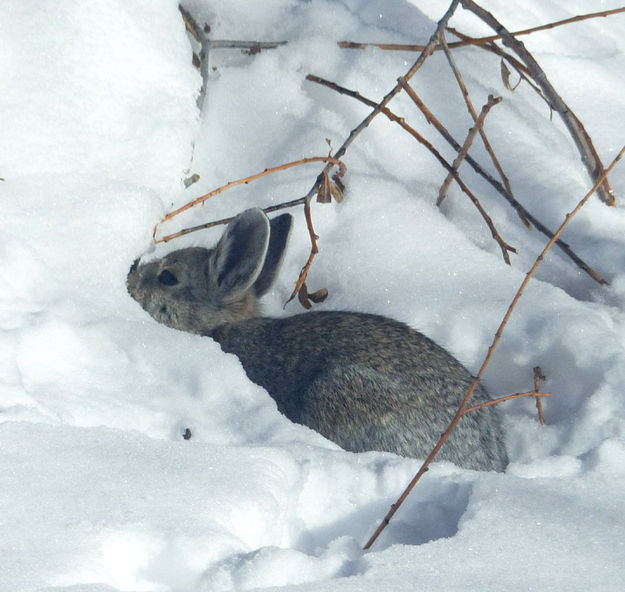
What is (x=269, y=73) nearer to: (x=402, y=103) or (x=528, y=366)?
(x=402, y=103)

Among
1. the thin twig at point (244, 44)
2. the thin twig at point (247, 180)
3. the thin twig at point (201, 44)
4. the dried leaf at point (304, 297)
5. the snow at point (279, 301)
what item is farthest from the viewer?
the thin twig at point (244, 44)

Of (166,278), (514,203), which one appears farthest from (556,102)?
(166,278)

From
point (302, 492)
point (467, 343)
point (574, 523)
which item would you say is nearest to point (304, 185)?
point (467, 343)

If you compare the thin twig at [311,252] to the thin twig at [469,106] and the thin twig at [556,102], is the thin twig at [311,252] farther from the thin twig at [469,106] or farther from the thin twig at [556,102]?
the thin twig at [556,102]

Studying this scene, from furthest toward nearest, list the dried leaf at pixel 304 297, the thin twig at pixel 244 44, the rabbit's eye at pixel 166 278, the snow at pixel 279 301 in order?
1. the thin twig at pixel 244 44
2. the rabbit's eye at pixel 166 278
3. the dried leaf at pixel 304 297
4. the snow at pixel 279 301

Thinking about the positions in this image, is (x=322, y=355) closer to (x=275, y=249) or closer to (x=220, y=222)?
(x=275, y=249)

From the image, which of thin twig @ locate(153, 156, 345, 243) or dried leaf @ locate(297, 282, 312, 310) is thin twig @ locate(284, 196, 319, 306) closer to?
dried leaf @ locate(297, 282, 312, 310)

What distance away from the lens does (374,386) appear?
4676mm

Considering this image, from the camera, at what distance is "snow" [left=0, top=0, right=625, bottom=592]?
2.72 meters

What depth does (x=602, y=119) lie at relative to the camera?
245 inches

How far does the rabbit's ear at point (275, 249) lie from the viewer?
17.7 ft

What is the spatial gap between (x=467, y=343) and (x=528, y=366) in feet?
1.29

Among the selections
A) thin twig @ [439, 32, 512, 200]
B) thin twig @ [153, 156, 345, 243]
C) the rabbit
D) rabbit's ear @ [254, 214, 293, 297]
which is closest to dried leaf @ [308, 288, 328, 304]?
the rabbit

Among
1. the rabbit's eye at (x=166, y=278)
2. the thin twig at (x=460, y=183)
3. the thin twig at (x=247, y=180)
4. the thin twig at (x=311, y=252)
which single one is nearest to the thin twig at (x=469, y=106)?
the thin twig at (x=460, y=183)
